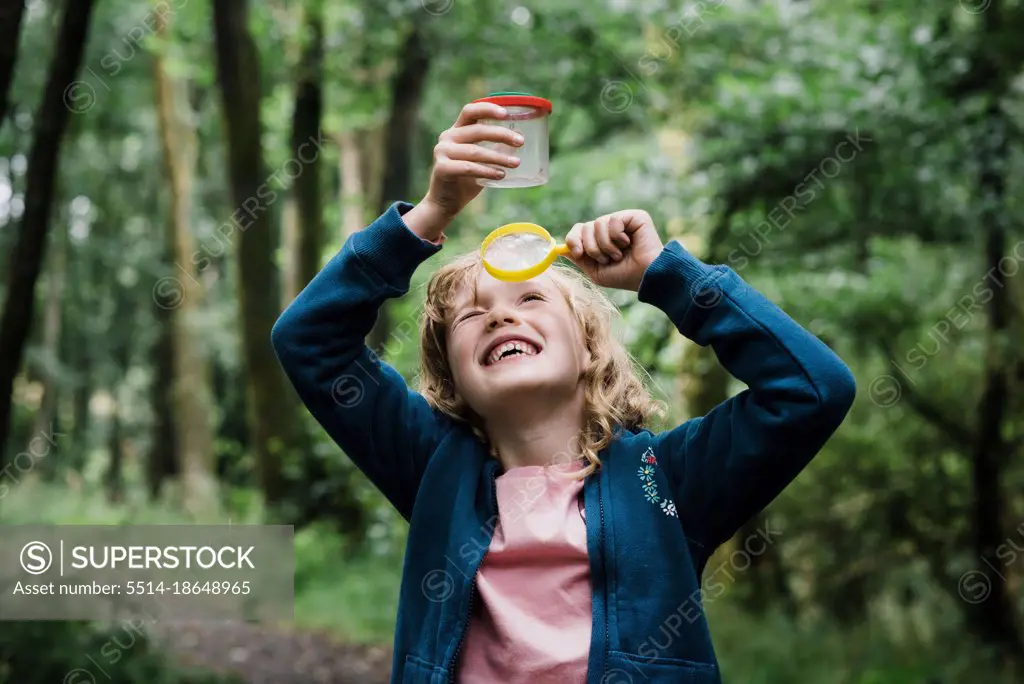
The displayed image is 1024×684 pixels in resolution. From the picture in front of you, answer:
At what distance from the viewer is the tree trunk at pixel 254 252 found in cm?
965

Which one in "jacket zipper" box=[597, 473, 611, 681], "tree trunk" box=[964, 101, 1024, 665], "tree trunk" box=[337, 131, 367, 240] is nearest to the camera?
"jacket zipper" box=[597, 473, 611, 681]

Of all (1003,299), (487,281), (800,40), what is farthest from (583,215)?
(487,281)

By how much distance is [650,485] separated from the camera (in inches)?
83.7

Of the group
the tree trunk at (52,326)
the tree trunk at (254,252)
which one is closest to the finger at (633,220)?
the tree trunk at (254,252)

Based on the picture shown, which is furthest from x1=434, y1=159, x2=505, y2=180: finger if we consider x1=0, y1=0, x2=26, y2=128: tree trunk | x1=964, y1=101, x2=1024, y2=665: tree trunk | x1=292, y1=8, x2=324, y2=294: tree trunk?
x1=292, y1=8, x2=324, y2=294: tree trunk

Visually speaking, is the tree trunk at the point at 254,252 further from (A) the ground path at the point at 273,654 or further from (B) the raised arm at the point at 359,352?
(B) the raised arm at the point at 359,352

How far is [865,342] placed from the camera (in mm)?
6688

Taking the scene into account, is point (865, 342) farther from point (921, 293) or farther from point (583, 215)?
point (583, 215)

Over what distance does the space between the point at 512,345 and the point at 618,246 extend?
296 mm

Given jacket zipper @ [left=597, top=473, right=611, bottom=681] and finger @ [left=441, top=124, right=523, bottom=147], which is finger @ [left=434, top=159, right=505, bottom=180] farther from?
jacket zipper @ [left=597, top=473, right=611, bottom=681]

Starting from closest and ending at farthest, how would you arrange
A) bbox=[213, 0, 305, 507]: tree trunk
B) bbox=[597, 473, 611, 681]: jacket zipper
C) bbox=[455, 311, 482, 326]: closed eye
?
1. bbox=[597, 473, 611, 681]: jacket zipper
2. bbox=[455, 311, 482, 326]: closed eye
3. bbox=[213, 0, 305, 507]: tree trunk

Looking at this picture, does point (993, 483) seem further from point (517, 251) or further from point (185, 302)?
point (185, 302)

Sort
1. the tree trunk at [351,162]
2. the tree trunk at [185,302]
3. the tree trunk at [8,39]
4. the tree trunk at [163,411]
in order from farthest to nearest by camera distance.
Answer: the tree trunk at [163,411] < the tree trunk at [351,162] < the tree trunk at [185,302] < the tree trunk at [8,39]

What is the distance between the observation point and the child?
2.00 metres
